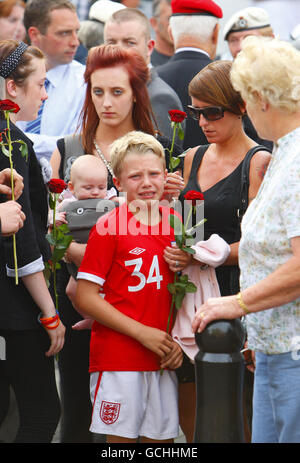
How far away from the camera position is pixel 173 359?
3.53m

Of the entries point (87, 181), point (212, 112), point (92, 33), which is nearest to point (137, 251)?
point (87, 181)

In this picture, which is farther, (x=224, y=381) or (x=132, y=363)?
(x=132, y=363)

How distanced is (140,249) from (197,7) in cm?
253

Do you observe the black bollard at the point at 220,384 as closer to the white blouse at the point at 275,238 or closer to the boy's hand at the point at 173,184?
the white blouse at the point at 275,238

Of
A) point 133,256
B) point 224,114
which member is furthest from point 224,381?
point 224,114

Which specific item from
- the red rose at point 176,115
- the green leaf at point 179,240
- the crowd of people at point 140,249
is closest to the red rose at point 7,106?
the crowd of people at point 140,249

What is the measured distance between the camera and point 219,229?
3865 mm

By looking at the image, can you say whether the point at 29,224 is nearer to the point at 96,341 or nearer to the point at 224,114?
the point at 96,341

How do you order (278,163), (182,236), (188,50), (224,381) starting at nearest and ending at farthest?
(224,381) < (278,163) < (182,236) < (188,50)

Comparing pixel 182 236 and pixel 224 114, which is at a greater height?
pixel 224 114

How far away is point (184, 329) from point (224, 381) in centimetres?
98

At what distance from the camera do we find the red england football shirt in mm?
3482

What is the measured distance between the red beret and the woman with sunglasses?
1.57 meters

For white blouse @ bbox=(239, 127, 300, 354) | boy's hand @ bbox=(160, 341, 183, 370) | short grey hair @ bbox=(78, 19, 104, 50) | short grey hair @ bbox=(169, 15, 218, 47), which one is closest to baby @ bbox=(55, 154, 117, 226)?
boy's hand @ bbox=(160, 341, 183, 370)
